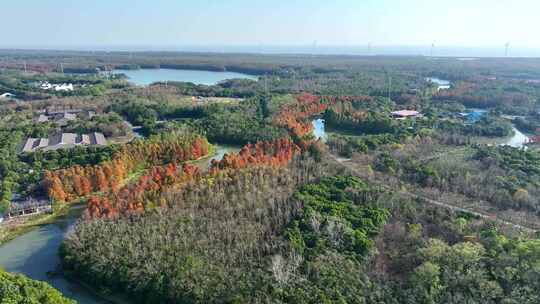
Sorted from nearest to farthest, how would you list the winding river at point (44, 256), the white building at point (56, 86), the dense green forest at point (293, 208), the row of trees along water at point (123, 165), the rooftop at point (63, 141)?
1. the dense green forest at point (293, 208)
2. the winding river at point (44, 256)
3. the row of trees along water at point (123, 165)
4. the rooftop at point (63, 141)
5. the white building at point (56, 86)

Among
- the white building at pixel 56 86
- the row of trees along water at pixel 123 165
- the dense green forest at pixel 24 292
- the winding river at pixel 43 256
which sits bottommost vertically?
the winding river at pixel 43 256

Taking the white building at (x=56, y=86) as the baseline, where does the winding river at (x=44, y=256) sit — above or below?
below

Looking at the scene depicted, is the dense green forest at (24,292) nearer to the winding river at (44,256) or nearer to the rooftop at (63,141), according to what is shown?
the winding river at (44,256)

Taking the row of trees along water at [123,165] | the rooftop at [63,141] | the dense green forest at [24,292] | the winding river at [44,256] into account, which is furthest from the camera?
the rooftop at [63,141]

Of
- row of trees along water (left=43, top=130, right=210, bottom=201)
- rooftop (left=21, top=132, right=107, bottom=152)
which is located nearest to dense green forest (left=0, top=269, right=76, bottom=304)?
row of trees along water (left=43, top=130, right=210, bottom=201)

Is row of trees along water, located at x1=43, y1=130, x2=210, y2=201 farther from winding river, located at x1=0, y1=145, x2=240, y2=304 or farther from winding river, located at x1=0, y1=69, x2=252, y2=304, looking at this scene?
winding river, located at x1=0, y1=145, x2=240, y2=304

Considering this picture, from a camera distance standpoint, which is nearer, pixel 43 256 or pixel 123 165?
pixel 43 256

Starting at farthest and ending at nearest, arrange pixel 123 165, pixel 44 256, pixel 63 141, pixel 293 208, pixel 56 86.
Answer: pixel 56 86, pixel 63 141, pixel 123 165, pixel 293 208, pixel 44 256

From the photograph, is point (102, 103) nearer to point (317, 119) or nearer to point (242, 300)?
point (317, 119)

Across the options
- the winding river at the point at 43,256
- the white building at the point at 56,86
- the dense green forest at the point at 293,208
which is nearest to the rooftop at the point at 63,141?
the dense green forest at the point at 293,208

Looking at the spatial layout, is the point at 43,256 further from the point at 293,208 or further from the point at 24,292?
the point at 293,208

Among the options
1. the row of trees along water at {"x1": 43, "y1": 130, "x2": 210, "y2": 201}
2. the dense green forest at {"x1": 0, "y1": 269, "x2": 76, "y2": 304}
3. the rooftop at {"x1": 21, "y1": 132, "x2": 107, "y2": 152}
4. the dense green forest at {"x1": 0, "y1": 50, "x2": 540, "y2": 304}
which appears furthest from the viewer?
the rooftop at {"x1": 21, "y1": 132, "x2": 107, "y2": 152}

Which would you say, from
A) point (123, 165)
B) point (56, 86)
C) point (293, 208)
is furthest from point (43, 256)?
point (56, 86)
